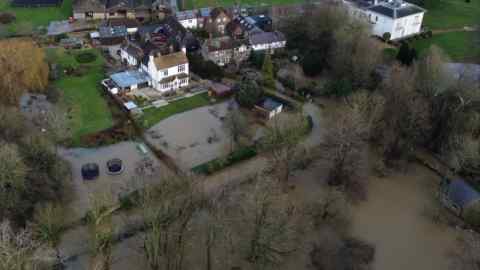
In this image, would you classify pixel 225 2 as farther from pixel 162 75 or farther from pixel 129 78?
pixel 129 78

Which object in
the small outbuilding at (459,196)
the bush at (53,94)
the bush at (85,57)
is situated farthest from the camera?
the bush at (85,57)

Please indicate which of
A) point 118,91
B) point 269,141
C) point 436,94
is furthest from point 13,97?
point 436,94

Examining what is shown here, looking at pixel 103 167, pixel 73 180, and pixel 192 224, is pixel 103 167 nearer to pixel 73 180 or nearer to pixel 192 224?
pixel 73 180

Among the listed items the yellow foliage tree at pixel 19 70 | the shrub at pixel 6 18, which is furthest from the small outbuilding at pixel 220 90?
the shrub at pixel 6 18

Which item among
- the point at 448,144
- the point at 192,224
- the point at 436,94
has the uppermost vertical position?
the point at 436,94

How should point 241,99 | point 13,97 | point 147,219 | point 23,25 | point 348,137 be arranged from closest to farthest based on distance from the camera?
point 147,219 → point 348,137 → point 13,97 → point 241,99 → point 23,25

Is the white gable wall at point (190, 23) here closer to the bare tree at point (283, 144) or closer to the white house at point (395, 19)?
the white house at point (395, 19)
